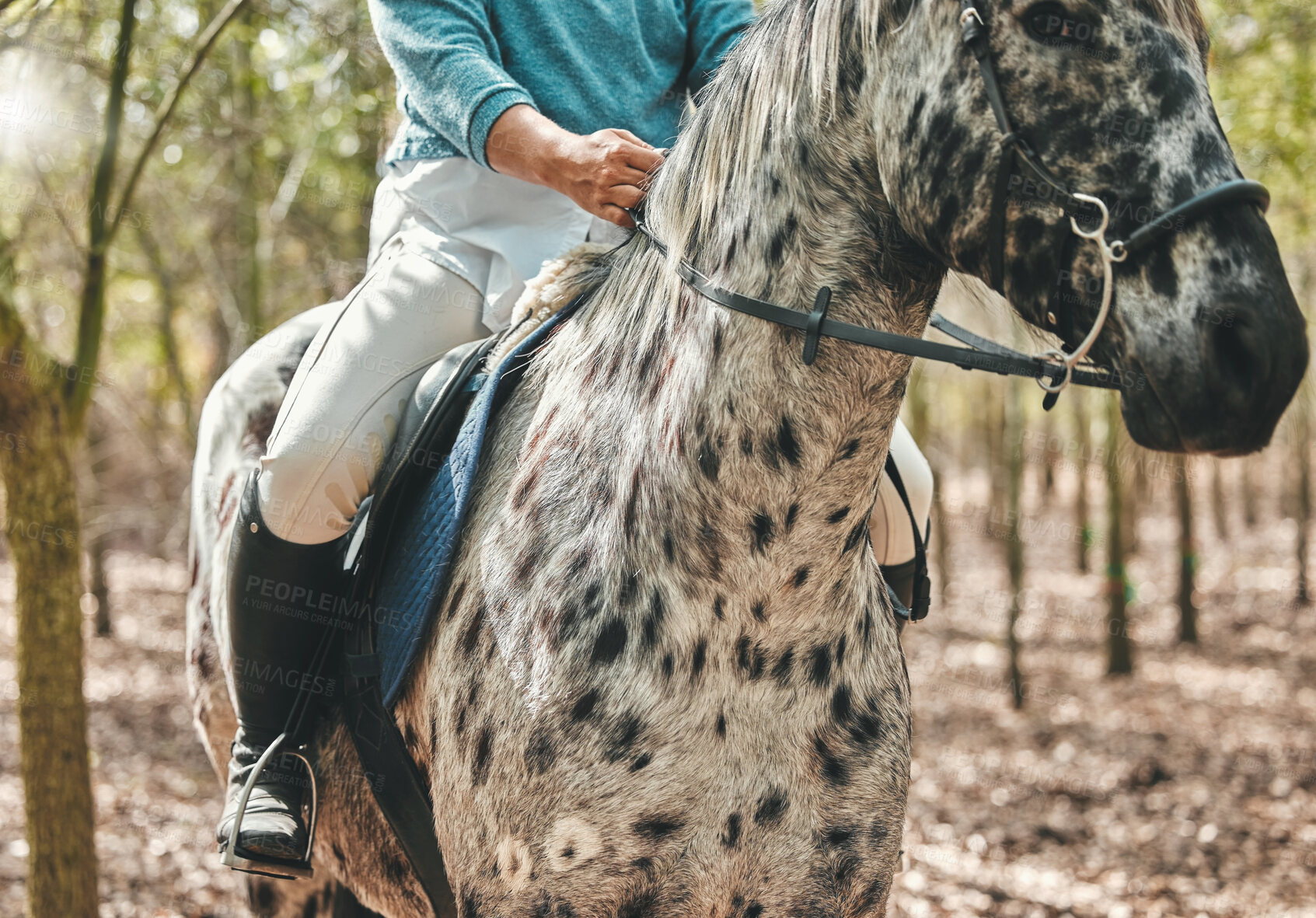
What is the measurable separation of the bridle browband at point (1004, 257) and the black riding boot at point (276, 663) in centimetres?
142

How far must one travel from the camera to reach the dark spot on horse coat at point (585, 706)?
1.85 m

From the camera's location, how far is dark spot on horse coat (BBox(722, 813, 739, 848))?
5.90ft

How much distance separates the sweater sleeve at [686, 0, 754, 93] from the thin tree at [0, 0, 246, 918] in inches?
80.1

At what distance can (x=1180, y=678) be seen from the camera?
11586 millimetres

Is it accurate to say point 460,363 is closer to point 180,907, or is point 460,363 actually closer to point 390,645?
point 390,645

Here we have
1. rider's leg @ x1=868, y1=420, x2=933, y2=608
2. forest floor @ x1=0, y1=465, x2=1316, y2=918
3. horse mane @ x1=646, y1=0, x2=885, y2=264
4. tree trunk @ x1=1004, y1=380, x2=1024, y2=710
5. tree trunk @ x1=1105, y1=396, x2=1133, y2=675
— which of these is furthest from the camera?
tree trunk @ x1=1105, y1=396, x2=1133, y2=675

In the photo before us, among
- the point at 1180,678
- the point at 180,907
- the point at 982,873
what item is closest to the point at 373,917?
the point at 180,907

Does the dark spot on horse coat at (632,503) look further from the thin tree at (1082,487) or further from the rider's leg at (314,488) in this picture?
the thin tree at (1082,487)

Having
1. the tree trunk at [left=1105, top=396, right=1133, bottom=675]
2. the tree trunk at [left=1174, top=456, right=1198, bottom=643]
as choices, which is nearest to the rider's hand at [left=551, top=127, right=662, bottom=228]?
the tree trunk at [left=1105, top=396, right=1133, bottom=675]

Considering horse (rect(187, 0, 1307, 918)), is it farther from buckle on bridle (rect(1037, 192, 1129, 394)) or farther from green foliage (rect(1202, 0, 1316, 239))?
green foliage (rect(1202, 0, 1316, 239))

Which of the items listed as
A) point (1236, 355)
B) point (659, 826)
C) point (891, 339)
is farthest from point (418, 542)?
point (1236, 355)

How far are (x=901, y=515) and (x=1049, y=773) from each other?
22.5ft

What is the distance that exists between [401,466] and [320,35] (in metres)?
4.74

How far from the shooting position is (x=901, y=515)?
260 cm
